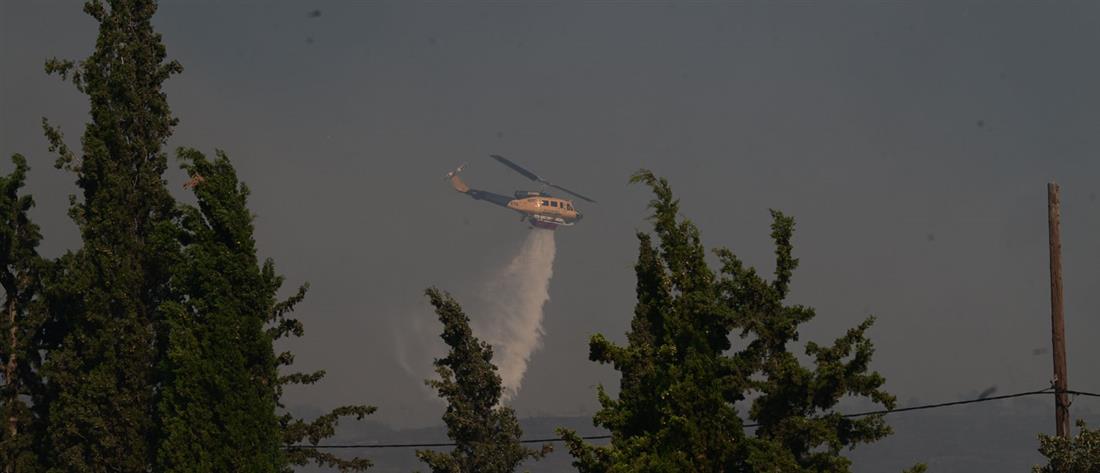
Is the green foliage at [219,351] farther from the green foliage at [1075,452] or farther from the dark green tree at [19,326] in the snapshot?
the green foliage at [1075,452]

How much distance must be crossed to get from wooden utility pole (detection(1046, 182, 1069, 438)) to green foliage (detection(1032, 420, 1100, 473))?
296 mm

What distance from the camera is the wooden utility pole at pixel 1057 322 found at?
32938 mm

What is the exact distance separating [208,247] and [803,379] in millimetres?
18507

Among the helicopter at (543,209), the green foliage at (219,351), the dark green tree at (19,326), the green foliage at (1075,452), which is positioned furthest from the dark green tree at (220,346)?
the helicopter at (543,209)

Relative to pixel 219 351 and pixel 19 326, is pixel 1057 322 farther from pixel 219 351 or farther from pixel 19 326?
pixel 19 326

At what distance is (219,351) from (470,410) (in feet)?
40.8

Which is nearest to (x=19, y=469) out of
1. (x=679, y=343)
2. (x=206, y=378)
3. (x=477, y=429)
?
(x=206, y=378)

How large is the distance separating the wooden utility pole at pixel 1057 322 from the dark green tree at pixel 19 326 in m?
31.4

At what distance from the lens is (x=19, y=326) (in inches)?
1788

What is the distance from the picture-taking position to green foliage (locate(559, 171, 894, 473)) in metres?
29.8

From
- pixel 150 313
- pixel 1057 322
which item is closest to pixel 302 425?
pixel 150 313

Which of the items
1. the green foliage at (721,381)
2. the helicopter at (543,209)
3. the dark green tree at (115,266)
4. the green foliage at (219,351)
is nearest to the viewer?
the green foliage at (721,381)

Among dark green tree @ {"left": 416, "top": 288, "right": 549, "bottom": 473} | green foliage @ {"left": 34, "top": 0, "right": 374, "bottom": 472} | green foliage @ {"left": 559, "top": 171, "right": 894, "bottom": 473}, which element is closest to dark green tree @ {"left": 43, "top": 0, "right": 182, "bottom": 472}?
green foliage @ {"left": 34, "top": 0, "right": 374, "bottom": 472}

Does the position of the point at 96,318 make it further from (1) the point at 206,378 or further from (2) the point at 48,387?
(1) the point at 206,378
